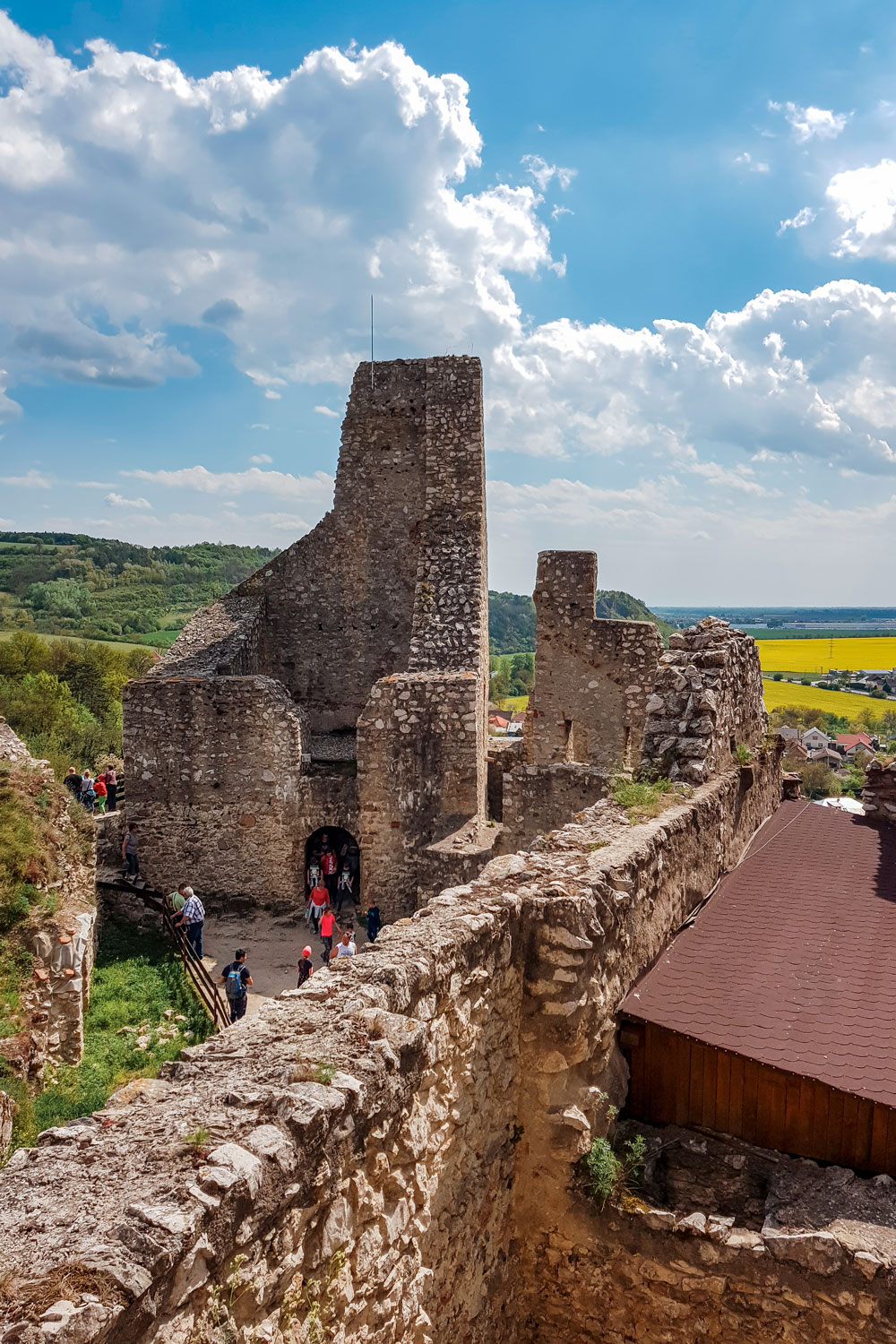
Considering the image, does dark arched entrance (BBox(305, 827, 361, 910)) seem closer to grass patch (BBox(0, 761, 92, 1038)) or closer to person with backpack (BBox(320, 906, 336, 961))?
person with backpack (BBox(320, 906, 336, 961))

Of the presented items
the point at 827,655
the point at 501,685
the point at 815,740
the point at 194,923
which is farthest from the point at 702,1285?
the point at 827,655

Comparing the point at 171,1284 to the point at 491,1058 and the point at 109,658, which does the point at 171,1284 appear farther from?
the point at 109,658

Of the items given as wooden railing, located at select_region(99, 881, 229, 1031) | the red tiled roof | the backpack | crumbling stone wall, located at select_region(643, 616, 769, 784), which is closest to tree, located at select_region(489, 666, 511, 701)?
wooden railing, located at select_region(99, 881, 229, 1031)

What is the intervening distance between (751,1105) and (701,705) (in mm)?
3124

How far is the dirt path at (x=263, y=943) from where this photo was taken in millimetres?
11477

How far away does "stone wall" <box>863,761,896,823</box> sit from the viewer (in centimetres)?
747

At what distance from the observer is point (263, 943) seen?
12.8 meters

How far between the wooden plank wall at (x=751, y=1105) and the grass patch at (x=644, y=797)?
4.84 ft

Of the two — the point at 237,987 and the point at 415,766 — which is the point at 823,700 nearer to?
the point at 415,766

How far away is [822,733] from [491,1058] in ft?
Result: 226

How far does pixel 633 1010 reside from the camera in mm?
4508

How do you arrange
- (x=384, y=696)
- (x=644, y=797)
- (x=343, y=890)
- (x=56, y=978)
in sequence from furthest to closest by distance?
(x=343, y=890) < (x=384, y=696) < (x=56, y=978) < (x=644, y=797)

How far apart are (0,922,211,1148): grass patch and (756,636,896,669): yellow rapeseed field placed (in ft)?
202

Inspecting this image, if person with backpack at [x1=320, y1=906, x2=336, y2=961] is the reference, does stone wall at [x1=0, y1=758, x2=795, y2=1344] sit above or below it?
above
